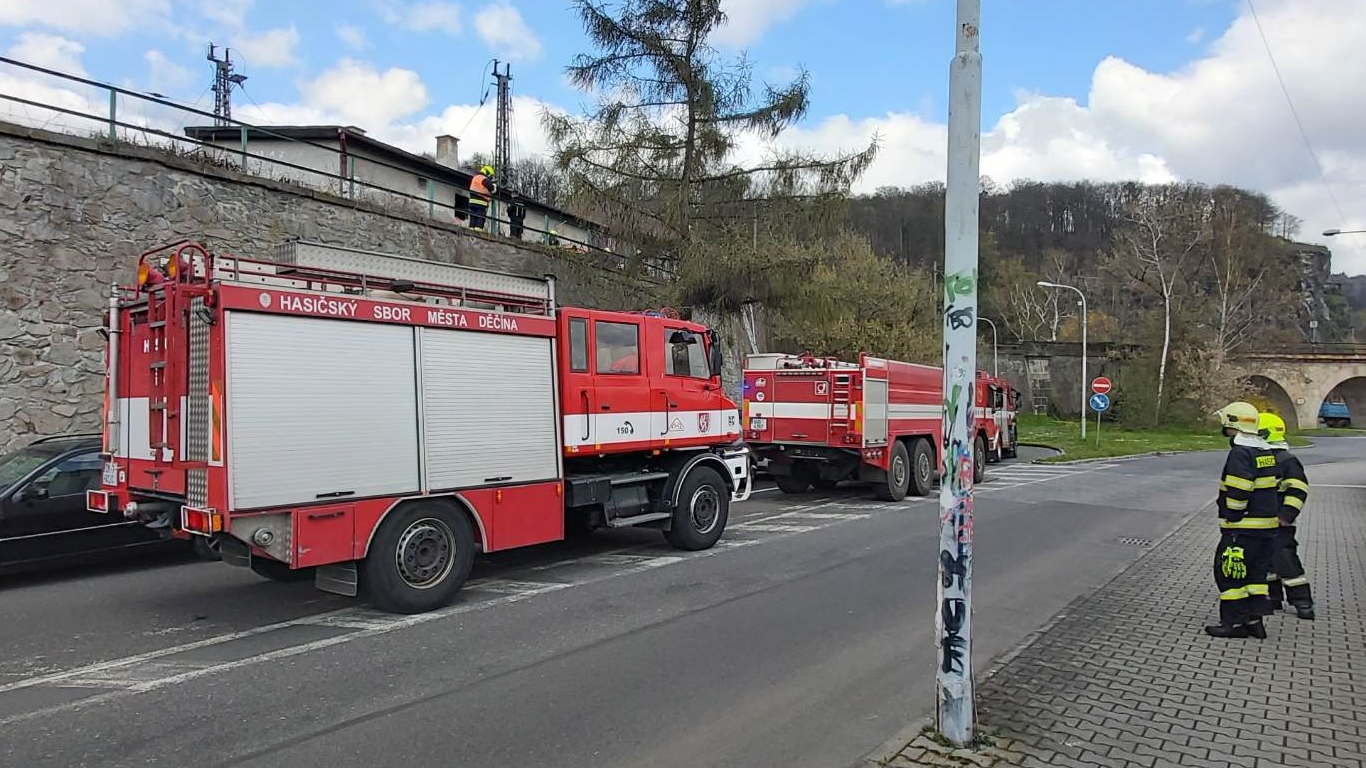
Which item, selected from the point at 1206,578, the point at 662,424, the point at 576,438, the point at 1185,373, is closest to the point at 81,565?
the point at 576,438

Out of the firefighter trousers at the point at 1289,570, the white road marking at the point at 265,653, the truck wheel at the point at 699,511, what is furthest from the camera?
the truck wheel at the point at 699,511

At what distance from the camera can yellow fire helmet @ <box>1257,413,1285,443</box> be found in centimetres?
621

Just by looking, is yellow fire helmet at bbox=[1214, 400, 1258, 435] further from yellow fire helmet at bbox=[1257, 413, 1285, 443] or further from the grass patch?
the grass patch

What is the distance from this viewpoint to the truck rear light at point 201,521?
19.5 ft

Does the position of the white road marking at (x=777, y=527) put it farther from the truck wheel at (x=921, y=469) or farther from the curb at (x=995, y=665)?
the truck wheel at (x=921, y=469)

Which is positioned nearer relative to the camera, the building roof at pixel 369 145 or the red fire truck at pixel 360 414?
the red fire truck at pixel 360 414

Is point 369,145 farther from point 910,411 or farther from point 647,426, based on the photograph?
point 647,426

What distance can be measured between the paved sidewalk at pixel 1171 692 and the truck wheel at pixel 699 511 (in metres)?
4.09

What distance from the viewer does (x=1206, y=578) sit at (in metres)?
8.42

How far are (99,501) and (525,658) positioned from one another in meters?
4.25

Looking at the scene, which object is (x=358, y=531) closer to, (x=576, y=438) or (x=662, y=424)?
(x=576, y=438)

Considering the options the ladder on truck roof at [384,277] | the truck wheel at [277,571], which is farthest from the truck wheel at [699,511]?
the truck wheel at [277,571]

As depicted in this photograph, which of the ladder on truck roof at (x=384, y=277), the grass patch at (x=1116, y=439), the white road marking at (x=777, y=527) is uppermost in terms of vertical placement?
the ladder on truck roof at (x=384, y=277)

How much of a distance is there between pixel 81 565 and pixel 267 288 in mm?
4528
